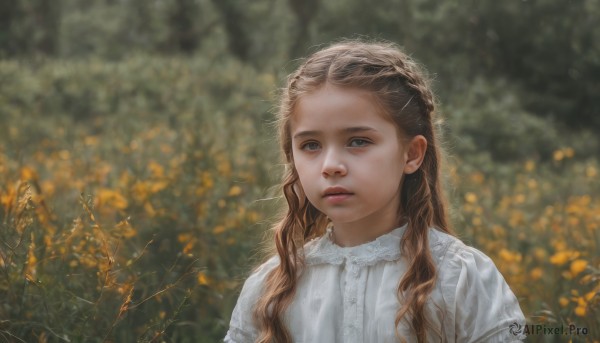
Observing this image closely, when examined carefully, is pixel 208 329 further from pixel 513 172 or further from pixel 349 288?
pixel 513 172

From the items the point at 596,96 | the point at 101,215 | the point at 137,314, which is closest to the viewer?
the point at 137,314

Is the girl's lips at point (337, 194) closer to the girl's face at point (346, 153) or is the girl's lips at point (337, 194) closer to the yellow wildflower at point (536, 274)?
the girl's face at point (346, 153)

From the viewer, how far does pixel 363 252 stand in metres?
2.23

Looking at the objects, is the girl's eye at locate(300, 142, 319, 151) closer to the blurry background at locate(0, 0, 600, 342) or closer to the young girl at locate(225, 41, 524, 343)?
the young girl at locate(225, 41, 524, 343)

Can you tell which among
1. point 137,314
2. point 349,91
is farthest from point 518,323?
point 137,314

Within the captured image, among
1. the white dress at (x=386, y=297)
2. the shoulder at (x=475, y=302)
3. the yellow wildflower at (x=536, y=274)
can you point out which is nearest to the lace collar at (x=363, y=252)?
the white dress at (x=386, y=297)

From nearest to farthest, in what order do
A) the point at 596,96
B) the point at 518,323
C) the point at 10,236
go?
the point at 518,323 → the point at 10,236 → the point at 596,96

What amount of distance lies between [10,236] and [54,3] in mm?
16921

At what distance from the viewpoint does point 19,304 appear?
2.58 meters

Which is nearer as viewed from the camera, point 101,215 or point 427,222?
point 427,222

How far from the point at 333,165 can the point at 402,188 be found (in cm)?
35

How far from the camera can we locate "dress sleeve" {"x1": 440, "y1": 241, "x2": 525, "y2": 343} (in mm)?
2062

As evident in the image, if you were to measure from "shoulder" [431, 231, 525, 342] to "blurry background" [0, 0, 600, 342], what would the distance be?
671mm

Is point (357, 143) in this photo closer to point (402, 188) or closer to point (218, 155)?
point (402, 188)
